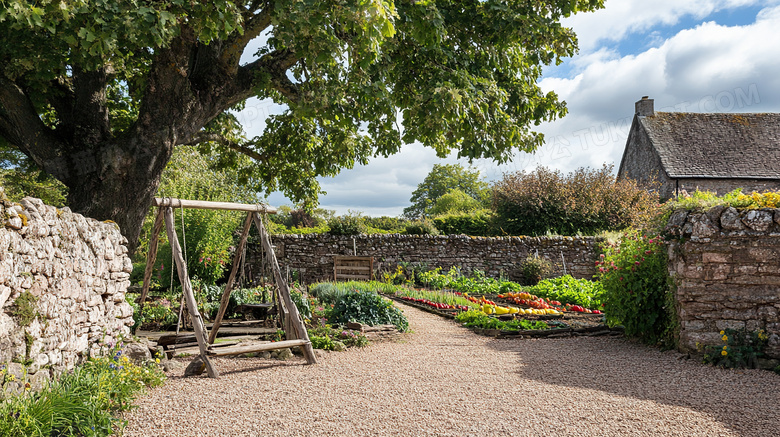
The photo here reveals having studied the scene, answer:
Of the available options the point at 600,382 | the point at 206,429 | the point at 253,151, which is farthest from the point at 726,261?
the point at 253,151

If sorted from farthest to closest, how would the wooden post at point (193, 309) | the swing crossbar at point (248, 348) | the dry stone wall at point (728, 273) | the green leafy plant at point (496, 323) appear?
the green leafy plant at point (496, 323) → the dry stone wall at point (728, 273) → the swing crossbar at point (248, 348) → the wooden post at point (193, 309)

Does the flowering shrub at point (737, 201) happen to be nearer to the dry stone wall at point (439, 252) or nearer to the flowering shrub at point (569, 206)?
the dry stone wall at point (439, 252)

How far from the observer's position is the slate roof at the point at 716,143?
70.0 ft

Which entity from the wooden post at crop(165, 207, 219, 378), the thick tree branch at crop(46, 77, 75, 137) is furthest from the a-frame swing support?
the thick tree branch at crop(46, 77, 75, 137)

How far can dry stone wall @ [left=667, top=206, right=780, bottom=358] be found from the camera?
6.07 meters

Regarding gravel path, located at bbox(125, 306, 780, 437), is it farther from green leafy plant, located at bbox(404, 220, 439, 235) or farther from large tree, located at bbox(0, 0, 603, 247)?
green leafy plant, located at bbox(404, 220, 439, 235)

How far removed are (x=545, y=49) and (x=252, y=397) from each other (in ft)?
24.0

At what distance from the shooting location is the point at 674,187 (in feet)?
68.9

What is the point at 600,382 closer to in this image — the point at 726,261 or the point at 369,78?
the point at 726,261

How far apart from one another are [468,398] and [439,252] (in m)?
11.9

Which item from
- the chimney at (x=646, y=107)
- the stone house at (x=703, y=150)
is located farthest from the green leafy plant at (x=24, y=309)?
the chimney at (x=646, y=107)

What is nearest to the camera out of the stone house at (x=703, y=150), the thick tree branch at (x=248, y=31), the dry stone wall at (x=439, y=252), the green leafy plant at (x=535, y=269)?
the thick tree branch at (x=248, y=31)

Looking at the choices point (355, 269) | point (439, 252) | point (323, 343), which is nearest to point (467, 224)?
point (439, 252)

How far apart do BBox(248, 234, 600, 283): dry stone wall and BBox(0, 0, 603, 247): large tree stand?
22.4 feet
